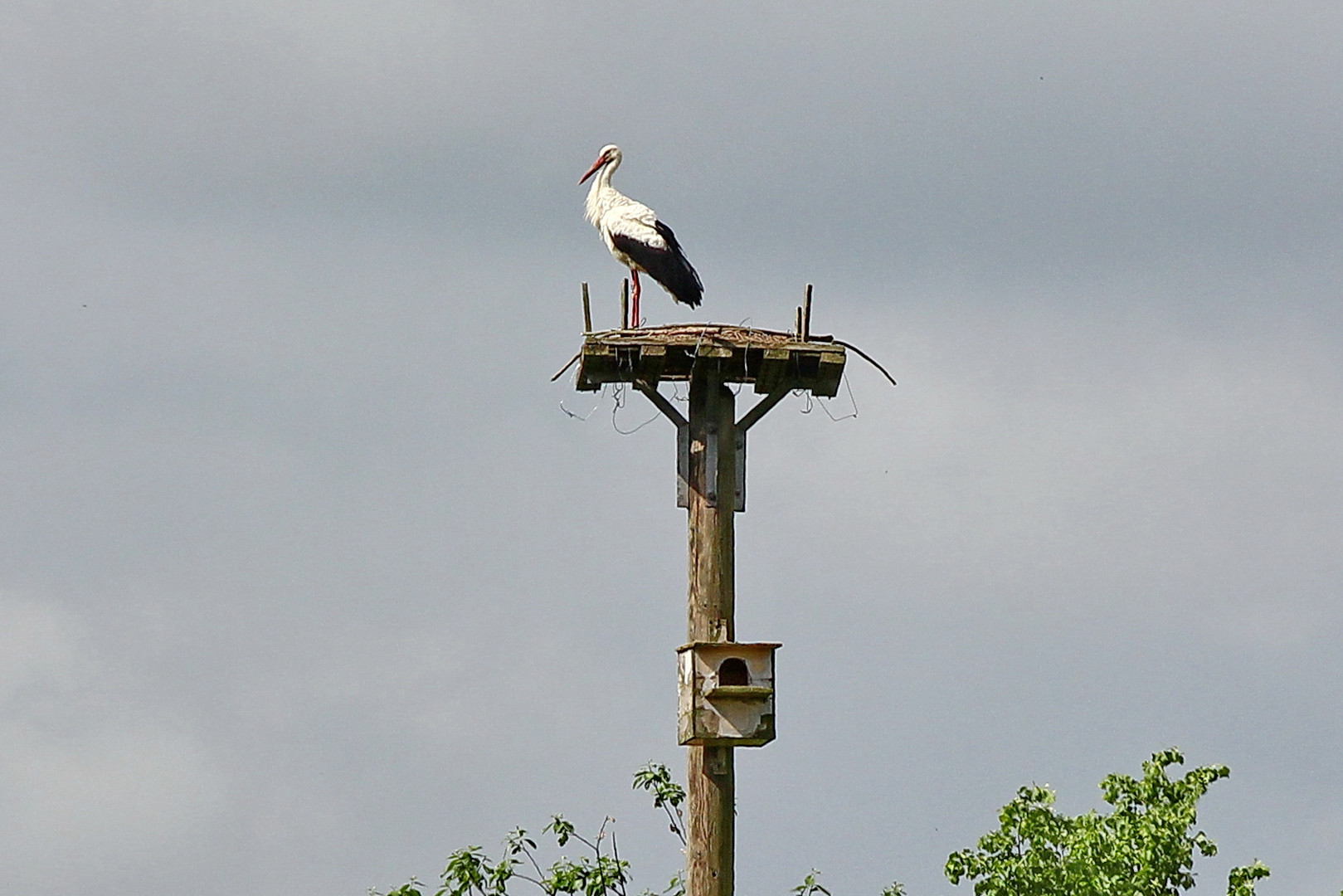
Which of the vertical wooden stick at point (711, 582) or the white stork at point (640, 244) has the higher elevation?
the white stork at point (640, 244)

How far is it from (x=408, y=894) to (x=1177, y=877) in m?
4.85

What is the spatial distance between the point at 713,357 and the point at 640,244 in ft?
10.7

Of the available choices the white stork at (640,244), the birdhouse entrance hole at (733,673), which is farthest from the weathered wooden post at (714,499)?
the white stork at (640,244)

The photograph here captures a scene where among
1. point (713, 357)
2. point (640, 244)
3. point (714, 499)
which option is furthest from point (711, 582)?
point (640, 244)

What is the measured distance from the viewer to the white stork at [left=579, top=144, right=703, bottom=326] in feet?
56.8

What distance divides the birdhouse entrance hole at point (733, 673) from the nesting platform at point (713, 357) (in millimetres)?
1542

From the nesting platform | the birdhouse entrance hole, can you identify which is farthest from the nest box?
the nesting platform

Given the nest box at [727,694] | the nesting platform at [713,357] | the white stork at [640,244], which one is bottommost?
the nest box at [727,694]

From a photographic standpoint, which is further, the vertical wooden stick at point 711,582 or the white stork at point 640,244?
the white stork at point 640,244

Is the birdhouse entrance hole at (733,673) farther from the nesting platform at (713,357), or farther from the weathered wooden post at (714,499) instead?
the nesting platform at (713,357)

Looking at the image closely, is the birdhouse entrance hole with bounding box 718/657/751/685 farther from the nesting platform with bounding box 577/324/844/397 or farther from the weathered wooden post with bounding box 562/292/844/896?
the nesting platform with bounding box 577/324/844/397

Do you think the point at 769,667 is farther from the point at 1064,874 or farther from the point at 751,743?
the point at 1064,874

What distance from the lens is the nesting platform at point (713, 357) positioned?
47.6 feet

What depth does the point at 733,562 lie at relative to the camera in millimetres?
14391
